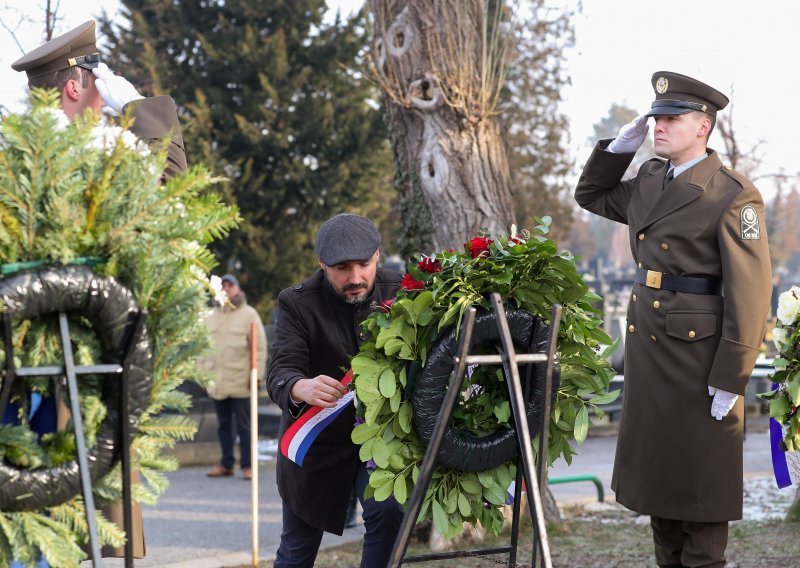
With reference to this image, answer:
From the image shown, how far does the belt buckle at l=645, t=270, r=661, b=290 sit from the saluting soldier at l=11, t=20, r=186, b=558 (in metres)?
1.85

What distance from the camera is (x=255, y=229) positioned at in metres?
15.1

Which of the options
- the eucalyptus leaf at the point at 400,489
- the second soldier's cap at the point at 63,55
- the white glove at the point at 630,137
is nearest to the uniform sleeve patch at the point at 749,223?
the white glove at the point at 630,137

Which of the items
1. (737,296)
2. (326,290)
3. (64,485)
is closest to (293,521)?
(326,290)

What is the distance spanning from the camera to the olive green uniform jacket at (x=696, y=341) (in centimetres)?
398

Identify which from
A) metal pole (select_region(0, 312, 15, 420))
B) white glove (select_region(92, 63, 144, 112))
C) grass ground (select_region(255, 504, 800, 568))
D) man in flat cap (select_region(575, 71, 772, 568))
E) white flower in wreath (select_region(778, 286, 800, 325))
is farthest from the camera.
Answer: grass ground (select_region(255, 504, 800, 568))

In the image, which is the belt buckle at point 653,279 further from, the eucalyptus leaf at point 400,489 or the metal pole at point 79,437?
the metal pole at point 79,437

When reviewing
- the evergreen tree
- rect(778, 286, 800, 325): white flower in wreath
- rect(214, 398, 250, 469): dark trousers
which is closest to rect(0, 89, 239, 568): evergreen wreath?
rect(778, 286, 800, 325): white flower in wreath

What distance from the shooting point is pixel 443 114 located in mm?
6570

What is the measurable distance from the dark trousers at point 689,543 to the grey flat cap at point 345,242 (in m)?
1.60

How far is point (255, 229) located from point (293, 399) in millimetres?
11392

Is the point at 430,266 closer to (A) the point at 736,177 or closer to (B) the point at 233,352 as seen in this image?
(A) the point at 736,177

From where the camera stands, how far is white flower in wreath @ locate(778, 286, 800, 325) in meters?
4.27

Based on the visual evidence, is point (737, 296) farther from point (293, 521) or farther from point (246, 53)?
point (246, 53)

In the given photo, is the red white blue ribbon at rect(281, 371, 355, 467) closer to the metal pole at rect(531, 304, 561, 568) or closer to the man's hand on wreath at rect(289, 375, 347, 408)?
the man's hand on wreath at rect(289, 375, 347, 408)
